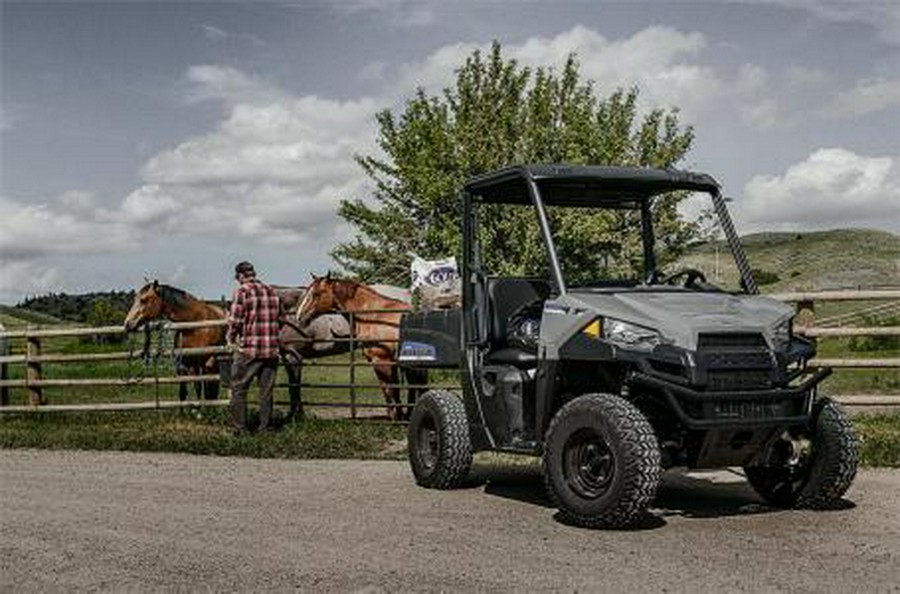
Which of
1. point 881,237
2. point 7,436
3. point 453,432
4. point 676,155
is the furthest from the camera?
point 881,237

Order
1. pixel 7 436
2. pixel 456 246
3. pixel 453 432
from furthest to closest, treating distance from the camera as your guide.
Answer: pixel 456 246, pixel 7 436, pixel 453 432

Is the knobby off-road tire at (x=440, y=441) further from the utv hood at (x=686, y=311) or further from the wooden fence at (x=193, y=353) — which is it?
the wooden fence at (x=193, y=353)

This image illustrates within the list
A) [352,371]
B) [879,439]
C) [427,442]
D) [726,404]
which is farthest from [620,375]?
[352,371]

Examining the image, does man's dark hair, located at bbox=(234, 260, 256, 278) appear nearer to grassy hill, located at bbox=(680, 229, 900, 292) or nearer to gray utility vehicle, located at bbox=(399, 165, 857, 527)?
gray utility vehicle, located at bbox=(399, 165, 857, 527)

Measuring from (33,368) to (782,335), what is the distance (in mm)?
13805

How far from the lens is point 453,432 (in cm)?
929

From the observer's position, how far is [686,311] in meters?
7.50

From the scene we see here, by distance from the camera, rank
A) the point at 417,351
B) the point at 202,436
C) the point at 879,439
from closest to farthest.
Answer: the point at 417,351
the point at 879,439
the point at 202,436

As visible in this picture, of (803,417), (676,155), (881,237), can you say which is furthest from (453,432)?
(881,237)

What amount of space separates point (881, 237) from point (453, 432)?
489 feet

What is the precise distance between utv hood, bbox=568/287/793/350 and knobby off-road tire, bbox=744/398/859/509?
2.66 feet

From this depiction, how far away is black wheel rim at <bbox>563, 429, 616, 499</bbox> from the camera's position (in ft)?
24.2

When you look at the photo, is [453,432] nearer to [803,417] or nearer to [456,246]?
[803,417]

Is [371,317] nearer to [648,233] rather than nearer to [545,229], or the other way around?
[648,233]
